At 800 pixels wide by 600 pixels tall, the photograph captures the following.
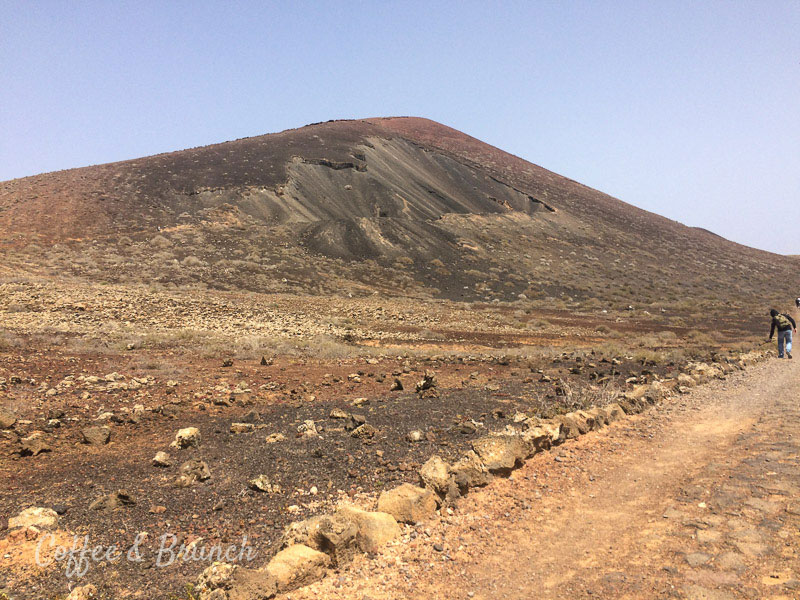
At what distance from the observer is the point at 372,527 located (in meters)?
4.68

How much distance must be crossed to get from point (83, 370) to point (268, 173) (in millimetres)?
44179

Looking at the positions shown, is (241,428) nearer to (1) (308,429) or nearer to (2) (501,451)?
(1) (308,429)

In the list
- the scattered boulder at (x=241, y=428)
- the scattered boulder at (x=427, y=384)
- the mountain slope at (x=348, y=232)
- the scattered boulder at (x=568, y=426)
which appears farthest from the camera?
the mountain slope at (x=348, y=232)

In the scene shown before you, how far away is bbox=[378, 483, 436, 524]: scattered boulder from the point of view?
502cm

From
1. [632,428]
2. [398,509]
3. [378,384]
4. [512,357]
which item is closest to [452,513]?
[398,509]

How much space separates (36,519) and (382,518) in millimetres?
3233

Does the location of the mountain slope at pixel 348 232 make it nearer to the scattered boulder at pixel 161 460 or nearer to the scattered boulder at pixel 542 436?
the scattered boulder at pixel 161 460

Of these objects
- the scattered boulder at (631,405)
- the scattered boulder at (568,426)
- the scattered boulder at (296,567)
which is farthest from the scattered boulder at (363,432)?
the scattered boulder at (631,405)

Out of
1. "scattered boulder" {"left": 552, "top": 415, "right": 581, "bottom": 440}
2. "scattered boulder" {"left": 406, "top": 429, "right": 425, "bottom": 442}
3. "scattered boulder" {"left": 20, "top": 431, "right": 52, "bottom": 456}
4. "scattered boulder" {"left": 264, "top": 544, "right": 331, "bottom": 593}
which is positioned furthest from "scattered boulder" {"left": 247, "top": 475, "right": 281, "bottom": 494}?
"scattered boulder" {"left": 552, "top": 415, "right": 581, "bottom": 440}

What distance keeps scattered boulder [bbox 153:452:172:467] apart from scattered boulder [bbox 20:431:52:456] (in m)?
1.51

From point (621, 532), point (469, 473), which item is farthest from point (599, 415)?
point (621, 532)

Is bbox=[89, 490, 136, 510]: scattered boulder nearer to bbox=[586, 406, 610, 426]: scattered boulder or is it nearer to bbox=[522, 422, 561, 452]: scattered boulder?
bbox=[522, 422, 561, 452]: scattered boulder

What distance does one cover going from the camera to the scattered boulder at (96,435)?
6.66 meters

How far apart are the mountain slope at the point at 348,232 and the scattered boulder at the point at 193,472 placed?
25589 mm
